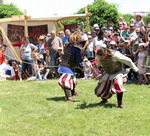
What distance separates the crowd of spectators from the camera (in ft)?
34.5

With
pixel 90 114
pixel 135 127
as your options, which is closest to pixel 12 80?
pixel 90 114

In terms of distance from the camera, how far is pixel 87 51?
39.7 feet

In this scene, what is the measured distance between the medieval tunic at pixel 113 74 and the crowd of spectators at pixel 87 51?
3331 millimetres

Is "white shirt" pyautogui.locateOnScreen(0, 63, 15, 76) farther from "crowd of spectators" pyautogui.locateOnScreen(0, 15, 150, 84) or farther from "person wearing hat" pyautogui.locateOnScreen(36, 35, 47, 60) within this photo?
"person wearing hat" pyautogui.locateOnScreen(36, 35, 47, 60)

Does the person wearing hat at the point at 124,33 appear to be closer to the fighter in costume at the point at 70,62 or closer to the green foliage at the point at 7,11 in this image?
the fighter in costume at the point at 70,62

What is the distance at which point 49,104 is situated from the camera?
7660 mm

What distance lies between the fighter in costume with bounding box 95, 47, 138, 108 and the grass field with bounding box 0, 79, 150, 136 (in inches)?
13.2

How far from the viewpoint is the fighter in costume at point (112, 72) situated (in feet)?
22.4

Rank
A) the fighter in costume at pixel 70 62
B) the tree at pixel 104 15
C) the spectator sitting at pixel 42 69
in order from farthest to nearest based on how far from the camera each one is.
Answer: the tree at pixel 104 15 < the spectator sitting at pixel 42 69 < the fighter in costume at pixel 70 62

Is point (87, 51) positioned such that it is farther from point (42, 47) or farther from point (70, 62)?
point (70, 62)

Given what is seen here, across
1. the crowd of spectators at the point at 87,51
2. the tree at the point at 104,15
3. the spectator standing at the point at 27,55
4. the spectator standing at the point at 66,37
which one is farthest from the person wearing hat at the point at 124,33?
the tree at the point at 104,15

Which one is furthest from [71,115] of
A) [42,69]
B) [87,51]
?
[42,69]

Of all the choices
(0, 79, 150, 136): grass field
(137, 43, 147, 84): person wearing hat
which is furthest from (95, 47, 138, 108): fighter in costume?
(137, 43, 147, 84): person wearing hat

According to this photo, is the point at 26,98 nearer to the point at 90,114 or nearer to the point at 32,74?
the point at 90,114
